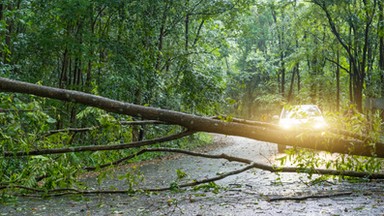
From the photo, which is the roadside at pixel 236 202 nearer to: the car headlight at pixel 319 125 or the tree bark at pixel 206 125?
Result: the tree bark at pixel 206 125

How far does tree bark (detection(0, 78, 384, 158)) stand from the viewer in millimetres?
5039

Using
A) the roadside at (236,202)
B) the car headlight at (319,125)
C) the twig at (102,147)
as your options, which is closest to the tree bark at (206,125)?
the car headlight at (319,125)

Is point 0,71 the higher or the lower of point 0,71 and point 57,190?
the higher

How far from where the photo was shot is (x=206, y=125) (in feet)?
17.8

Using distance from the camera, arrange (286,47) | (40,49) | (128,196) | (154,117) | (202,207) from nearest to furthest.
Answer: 1. (154,117)
2. (202,207)
3. (128,196)
4. (40,49)
5. (286,47)

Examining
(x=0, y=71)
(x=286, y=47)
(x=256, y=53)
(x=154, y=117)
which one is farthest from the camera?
(x=256, y=53)

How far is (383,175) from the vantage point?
7.24m

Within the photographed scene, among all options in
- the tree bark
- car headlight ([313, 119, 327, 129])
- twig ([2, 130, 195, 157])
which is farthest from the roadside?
A: car headlight ([313, 119, 327, 129])

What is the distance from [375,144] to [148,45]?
13.4 m

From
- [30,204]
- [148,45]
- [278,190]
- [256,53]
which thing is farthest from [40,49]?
[256,53]

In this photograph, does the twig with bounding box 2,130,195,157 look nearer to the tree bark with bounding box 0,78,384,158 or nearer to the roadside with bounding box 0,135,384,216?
the tree bark with bounding box 0,78,384,158

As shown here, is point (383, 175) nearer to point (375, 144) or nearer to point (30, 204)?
point (375, 144)

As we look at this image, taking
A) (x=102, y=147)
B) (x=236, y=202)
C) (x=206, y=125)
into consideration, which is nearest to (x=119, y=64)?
(x=102, y=147)

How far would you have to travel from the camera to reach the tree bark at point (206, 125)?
5.04 m
